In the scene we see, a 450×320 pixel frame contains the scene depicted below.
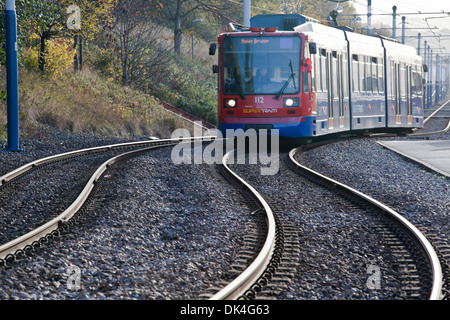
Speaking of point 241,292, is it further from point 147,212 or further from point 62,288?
point 147,212

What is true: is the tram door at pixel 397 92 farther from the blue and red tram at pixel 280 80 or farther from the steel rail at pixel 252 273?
the steel rail at pixel 252 273

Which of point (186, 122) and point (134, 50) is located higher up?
point (134, 50)

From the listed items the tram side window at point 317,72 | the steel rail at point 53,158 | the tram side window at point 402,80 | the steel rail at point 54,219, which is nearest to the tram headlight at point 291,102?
the tram side window at point 317,72

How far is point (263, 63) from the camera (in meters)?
15.9

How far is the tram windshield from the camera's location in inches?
624

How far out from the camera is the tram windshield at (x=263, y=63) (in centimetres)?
1586

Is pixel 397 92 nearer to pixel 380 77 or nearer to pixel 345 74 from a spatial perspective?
pixel 380 77

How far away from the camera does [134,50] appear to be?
3028cm

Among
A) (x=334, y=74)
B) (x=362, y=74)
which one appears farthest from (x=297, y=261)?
(x=362, y=74)

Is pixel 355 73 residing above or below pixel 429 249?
above

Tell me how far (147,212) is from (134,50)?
22.9 meters

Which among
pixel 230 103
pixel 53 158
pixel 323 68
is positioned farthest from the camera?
pixel 323 68

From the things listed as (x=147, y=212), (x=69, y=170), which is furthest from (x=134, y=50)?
(x=147, y=212)

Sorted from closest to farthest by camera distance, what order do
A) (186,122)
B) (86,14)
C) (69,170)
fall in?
(69,170)
(86,14)
(186,122)
